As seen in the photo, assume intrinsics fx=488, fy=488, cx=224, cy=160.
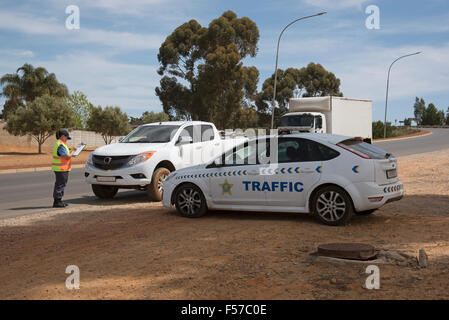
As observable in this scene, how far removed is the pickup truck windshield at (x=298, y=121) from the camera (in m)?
22.6

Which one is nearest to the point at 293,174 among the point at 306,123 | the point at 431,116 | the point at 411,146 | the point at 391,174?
the point at 391,174

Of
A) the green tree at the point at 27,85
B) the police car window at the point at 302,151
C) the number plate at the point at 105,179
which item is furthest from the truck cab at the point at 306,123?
the green tree at the point at 27,85

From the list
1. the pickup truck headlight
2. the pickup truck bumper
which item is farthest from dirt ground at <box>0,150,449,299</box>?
the pickup truck headlight

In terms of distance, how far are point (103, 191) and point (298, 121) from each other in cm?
1290

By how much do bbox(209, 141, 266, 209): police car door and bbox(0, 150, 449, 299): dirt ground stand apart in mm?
341

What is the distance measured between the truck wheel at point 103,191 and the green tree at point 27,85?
40.7 m

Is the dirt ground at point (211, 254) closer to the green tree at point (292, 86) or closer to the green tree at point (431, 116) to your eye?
the green tree at point (292, 86)

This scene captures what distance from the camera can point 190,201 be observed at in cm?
873

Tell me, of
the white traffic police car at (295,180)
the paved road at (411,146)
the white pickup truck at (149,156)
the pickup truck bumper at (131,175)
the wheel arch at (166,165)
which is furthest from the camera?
the paved road at (411,146)

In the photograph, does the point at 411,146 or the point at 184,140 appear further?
the point at 411,146

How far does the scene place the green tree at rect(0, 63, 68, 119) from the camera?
1946 inches

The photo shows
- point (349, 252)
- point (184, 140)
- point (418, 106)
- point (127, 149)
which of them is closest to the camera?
point (349, 252)

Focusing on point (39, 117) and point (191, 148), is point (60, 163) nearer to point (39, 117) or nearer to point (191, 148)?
point (191, 148)

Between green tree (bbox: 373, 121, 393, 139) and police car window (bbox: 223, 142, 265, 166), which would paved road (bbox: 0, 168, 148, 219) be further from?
green tree (bbox: 373, 121, 393, 139)
